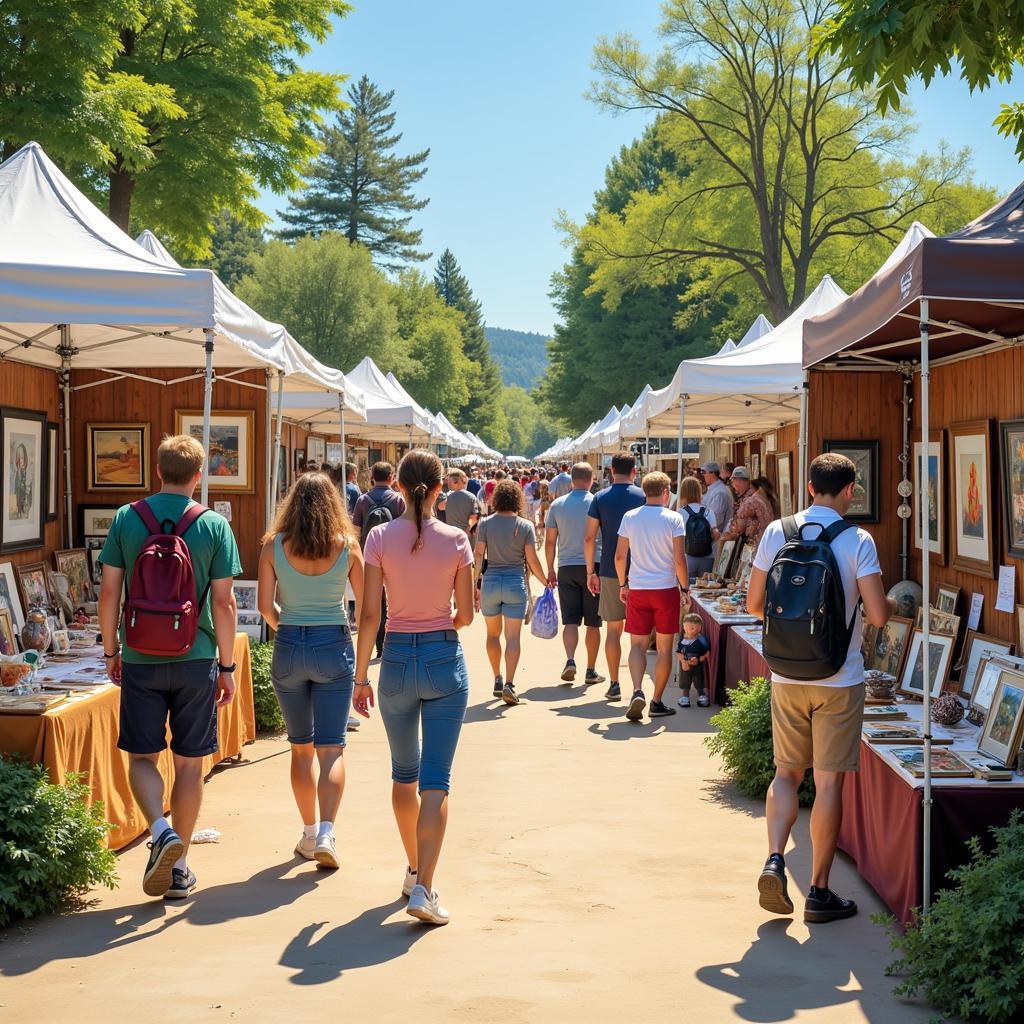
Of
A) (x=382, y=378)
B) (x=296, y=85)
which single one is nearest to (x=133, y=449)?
(x=296, y=85)

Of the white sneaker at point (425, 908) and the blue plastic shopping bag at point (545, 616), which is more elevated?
the blue plastic shopping bag at point (545, 616)

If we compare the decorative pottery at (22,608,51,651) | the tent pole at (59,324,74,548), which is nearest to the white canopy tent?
the tent pole at (59,324,74,548)

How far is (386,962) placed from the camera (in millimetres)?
4508

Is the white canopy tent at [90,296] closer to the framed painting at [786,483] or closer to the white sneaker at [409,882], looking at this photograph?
the white sneaker at [409,882]

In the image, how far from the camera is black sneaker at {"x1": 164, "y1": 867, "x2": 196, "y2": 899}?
204 inches

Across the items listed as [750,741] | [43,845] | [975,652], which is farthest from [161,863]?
[975,652]

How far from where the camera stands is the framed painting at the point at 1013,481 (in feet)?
20.0

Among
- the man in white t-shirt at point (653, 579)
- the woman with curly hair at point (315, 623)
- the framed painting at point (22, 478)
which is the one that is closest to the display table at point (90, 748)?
the woman with curly hair at point (315, 623)

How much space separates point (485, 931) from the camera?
4.88m

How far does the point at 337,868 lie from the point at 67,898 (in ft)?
4.01

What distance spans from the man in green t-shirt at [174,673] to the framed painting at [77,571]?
3.47 metres

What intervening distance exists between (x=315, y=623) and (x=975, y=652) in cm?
359

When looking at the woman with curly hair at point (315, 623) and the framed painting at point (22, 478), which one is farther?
the framed painting at point (22, 478)

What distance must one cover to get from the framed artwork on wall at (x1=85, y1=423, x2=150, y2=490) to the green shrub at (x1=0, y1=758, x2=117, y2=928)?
4339mm
